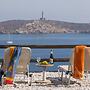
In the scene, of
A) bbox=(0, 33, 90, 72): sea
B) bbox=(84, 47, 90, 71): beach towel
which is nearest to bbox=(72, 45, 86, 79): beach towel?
bbox=(84, 47, 90, 71): beach towel

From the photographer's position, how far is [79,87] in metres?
8.02

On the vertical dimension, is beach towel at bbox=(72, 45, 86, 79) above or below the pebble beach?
above

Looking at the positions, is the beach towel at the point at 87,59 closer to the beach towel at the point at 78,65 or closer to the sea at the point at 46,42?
the beach towel at the point at 78,65

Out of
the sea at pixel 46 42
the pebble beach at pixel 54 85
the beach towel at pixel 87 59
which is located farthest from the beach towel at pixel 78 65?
the sea at pixel 46 42

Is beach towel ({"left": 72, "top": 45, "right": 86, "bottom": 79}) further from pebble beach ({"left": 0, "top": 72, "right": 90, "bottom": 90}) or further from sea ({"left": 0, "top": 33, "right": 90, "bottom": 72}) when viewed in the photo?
sea ({"left": 0, "top": 33, "right": 90, "bottom": 72})

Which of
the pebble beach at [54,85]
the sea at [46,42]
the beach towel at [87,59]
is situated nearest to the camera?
the pebble beach at [54,85]

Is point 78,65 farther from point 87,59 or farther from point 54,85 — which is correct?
point 54,85

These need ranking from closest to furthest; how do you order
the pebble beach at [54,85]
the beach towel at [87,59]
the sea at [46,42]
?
the pebble beach at [54,85]
the beach towel at [87,59]
the sea at [46,42]

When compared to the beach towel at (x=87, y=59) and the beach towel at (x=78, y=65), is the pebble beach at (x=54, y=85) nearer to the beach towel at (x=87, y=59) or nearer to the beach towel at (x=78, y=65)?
the beach towel at (x=78, y=65)

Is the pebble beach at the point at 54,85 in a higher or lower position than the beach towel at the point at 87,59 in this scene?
lower

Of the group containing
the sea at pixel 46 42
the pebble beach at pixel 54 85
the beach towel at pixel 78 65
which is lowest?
the sea at pixel 46 42

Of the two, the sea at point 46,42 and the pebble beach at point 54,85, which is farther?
the sea at point 46,42

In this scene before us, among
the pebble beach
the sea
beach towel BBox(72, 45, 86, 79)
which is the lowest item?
the sea

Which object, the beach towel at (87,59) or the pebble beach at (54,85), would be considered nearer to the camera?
the pebble beach at (54,85)
